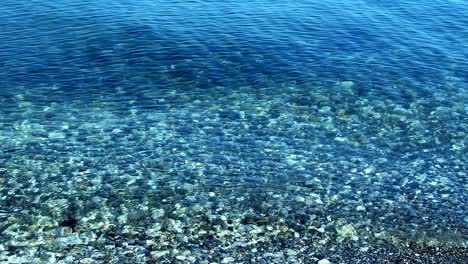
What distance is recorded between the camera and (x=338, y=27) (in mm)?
60781

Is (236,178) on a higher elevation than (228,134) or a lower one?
lower

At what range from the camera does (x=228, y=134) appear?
37656 millimetres

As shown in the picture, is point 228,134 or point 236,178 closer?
point 236,178

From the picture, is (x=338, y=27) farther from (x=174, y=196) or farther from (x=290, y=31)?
(x=174, y=196)

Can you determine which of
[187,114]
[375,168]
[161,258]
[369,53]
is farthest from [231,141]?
[369,53]

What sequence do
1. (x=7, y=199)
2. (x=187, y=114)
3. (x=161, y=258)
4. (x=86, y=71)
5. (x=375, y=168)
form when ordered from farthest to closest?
1. (x=86, y=71)
2. (x=187, y=114)
3. (x=375, y=168)
4. (x=7, y=199)
5. (x=161, y=258)

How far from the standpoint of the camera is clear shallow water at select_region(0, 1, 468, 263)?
26.7 metres

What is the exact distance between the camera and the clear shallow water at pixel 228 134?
2670 centimetres

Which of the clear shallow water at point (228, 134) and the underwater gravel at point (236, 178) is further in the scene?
the clear shallow water at point (228, 134)

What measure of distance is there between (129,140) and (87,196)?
7.19 meters

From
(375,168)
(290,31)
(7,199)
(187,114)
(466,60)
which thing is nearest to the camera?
(7,199)

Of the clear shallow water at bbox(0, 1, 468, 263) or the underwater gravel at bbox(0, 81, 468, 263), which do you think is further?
the clear shallow water at bbox(0, 1, 468, 263)

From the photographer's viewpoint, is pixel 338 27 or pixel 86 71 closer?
pixel 86 71

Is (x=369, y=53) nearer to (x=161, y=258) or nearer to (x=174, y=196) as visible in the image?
(x=174, y=196)
